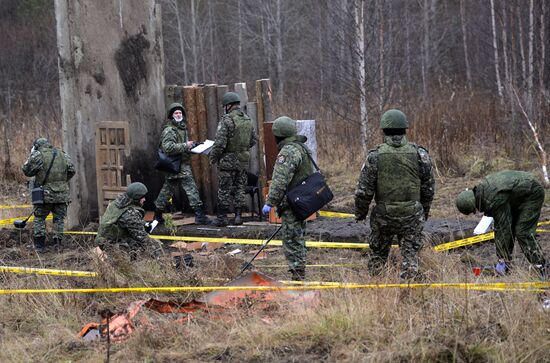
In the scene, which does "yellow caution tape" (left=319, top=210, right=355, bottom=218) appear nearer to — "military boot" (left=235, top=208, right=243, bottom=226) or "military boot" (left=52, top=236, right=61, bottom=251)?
"military boot" (left=235, top=208, right=243, bottom=226)

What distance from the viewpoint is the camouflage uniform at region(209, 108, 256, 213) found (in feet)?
41.9

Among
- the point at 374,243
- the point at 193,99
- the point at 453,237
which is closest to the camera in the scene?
the point at 374,243

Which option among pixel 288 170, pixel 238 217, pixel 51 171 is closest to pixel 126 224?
pixel 288 170

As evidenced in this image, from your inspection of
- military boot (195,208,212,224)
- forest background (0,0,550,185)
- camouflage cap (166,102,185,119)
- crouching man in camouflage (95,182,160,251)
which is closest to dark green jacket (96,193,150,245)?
crouching man in camouflage (95,182,160,251)

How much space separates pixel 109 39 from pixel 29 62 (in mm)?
20786

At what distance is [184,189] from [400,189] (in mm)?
5524

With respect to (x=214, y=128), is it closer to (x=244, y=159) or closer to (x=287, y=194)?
(x=244, y=159)

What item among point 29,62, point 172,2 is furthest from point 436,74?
point 29,62

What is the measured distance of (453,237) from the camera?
1113 cm

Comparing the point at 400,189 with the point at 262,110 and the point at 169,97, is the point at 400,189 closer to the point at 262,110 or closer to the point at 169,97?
the point at 262,110

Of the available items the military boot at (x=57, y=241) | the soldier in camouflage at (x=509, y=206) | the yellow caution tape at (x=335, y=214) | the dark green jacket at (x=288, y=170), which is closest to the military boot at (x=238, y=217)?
the yellow caution tape at (x=335, y=214)

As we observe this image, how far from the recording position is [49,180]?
1216cm

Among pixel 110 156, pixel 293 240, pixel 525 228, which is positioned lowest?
pixel 293 240

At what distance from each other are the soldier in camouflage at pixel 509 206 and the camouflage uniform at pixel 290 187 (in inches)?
65.8
